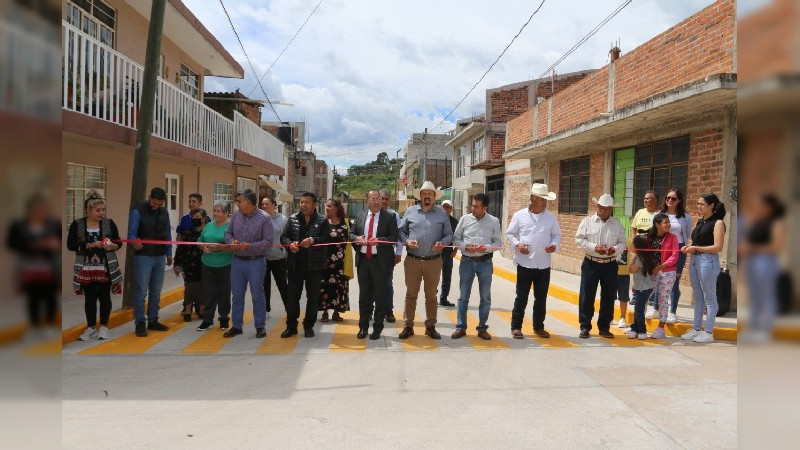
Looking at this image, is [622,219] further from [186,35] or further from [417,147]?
[417,147]

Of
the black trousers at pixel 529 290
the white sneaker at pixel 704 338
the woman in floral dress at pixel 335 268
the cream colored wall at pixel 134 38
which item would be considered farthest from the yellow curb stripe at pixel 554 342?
the cream colored wall at pixel 134 38

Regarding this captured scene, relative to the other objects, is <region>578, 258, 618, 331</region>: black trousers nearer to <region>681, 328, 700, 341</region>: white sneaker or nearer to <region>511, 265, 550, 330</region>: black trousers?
<region>511, 265, 550, 330</region>: black trousers

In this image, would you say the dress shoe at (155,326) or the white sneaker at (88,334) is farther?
the dress shoe at (155,326)

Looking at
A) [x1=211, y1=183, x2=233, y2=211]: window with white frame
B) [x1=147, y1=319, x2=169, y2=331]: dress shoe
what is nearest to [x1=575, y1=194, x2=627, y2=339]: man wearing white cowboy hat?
[x1=147, y1=319, x2=169, y2=331]: dress shoe

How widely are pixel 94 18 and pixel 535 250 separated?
Answer: 27.9 feet

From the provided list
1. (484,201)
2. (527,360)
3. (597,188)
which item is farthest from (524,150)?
(527,360)

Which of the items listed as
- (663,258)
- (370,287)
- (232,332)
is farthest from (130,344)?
(663,258)

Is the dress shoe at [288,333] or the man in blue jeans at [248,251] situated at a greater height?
the man in blue jeans at [248,251]

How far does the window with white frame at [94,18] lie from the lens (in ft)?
28.7

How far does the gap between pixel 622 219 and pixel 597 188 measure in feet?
4.04

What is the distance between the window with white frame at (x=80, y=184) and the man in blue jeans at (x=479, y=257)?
6.12 metres

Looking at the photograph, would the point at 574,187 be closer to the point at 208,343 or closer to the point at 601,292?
the point at 601,292

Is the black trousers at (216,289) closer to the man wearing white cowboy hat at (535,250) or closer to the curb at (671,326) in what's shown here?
the man wearing white cowboy hat at (535,250)

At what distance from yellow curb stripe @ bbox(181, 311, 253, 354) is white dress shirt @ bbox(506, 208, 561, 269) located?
361 centimetres
